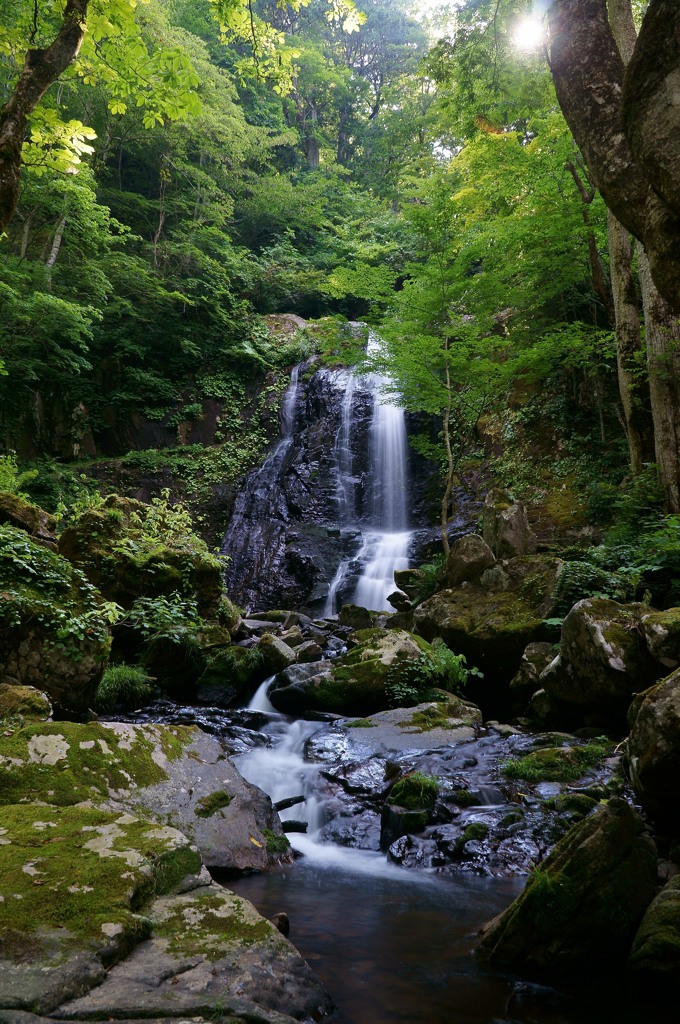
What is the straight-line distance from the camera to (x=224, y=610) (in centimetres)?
1005

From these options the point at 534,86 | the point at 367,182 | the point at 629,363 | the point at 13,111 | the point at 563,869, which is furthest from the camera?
the point at 367,182

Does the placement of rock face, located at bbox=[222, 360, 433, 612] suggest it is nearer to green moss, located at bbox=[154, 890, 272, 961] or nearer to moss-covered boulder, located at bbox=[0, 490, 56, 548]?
moss-covered boulder, located at bbox=[0, 490, 56, 548]

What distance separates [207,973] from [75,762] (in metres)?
2.19

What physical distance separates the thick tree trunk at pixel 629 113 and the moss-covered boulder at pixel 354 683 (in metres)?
6.47

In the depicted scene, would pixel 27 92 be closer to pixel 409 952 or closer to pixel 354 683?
pixel 409 952

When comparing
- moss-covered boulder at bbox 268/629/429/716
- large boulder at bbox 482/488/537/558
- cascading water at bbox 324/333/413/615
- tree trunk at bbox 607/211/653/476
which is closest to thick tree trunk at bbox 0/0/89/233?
moss-covered boulder at bbox 268/629/429/716

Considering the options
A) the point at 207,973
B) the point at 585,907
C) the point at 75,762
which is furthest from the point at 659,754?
the point at 75,762

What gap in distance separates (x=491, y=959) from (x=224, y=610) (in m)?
7.63

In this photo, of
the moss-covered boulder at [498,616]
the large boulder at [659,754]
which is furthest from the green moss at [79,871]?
the moss-covered boulder at [498,616]

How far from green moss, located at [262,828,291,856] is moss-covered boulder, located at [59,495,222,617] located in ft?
17.1

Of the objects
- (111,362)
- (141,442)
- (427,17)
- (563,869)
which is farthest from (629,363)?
(427,17)

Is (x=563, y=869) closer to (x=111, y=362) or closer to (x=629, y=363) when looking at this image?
(x=629, y=363)

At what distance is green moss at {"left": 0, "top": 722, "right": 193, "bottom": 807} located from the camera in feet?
11.4

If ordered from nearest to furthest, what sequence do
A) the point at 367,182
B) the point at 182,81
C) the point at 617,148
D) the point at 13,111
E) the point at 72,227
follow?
1. the point at 617,148
2. the point at 13,111
3. the point at 182,81
4. the point at 72,227
5. the point at 367,182
